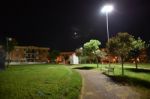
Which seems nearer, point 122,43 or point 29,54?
point 122,43

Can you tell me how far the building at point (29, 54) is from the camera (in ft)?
274

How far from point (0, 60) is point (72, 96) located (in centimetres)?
2351

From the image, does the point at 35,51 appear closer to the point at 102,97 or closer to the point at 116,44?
the point at 116,44

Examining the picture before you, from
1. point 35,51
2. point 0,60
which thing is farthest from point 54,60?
point 0,60

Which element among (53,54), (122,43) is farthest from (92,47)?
(53,54)

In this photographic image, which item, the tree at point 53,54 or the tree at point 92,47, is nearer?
the tree at point 92,47

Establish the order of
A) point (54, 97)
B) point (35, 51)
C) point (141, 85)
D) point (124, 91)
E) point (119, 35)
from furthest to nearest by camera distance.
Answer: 1. point (35, 51)
2. point (119, 35)
3. point (141, 85)
4. point (124, 91)
5. point (54, 97)

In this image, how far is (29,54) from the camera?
87.0 meters

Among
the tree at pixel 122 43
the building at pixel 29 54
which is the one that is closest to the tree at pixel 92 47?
the tree at pixel 122 43

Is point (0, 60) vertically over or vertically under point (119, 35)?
under

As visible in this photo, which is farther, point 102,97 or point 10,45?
point 10,45

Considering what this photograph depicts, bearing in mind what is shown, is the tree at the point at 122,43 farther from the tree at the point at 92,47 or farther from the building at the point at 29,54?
the building at the point at 29,54

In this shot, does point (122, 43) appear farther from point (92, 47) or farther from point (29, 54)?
point (29, 54)

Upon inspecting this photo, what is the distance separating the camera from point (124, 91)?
48.8ft
